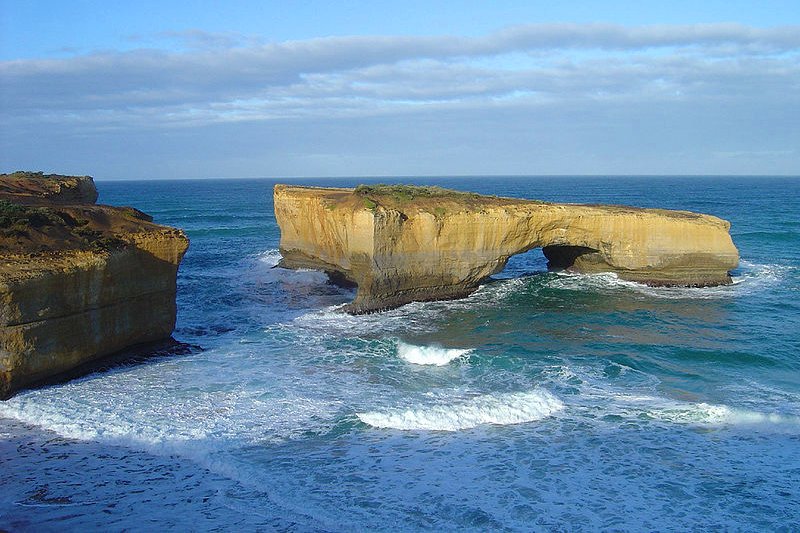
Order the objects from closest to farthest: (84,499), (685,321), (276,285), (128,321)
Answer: (84,499) < (128,321) < (685,321) < (276,285)

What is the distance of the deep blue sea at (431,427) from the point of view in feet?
34.9

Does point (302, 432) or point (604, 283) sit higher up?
point (604, 283)

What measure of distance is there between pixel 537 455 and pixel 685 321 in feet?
37.4

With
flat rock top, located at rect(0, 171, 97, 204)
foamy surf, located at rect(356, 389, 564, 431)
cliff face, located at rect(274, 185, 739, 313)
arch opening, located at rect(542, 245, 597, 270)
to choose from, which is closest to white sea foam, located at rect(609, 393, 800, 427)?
foamy surf, located at rect(356, 389, 564, 431)

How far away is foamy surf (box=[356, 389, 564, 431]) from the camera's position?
13.7 meters

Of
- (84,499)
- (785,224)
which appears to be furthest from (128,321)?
(785,224)

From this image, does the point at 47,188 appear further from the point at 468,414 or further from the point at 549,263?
the point at 549,263

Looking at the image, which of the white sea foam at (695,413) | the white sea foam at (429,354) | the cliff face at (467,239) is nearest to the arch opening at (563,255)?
the cliff face at (467,239)

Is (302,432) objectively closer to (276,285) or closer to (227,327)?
(227,327)

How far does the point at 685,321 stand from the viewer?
21.4m

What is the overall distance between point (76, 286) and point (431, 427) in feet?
30.1

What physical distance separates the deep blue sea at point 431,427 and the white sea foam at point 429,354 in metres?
0.08

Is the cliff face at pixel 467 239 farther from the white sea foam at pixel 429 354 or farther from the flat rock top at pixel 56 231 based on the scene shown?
the flat rock top at pixel 56 231

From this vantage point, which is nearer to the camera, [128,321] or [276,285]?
[128,321]
